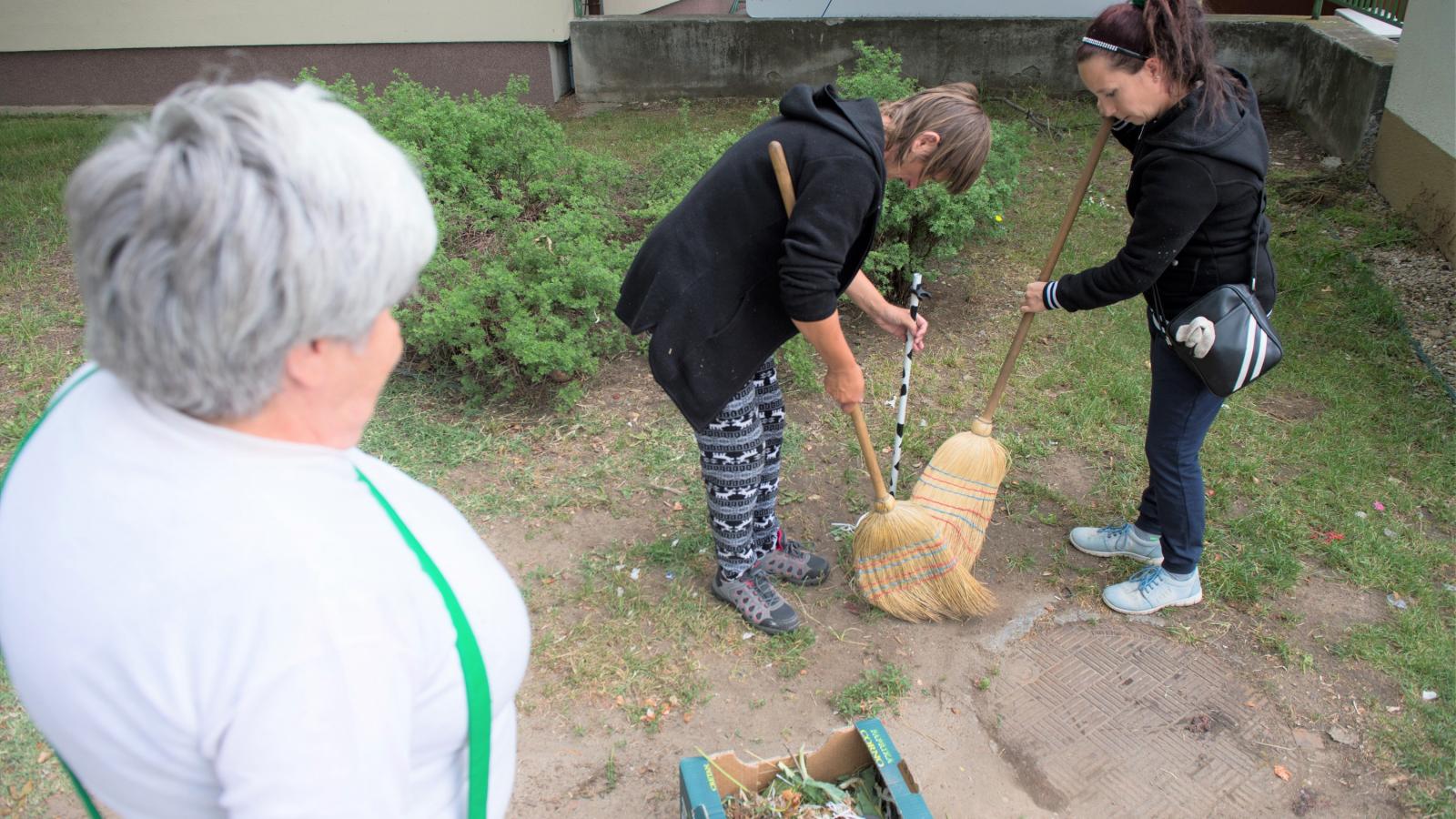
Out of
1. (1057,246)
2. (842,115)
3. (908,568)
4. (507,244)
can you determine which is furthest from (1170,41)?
(507,244)

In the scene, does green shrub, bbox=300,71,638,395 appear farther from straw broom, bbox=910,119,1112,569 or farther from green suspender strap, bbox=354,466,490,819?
green suspender strap, bbox=354,466,490,819

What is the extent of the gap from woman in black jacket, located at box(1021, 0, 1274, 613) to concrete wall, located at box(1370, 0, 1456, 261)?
3.76 metres

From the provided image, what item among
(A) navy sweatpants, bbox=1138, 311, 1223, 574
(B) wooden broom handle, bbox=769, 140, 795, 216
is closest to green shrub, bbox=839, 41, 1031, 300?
(A) navy sweatpants, bbox=1138, 311, 1223, 574

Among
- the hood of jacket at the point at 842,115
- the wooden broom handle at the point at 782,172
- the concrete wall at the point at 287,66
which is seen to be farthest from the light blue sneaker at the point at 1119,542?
the concrete wall at the point at 287,66

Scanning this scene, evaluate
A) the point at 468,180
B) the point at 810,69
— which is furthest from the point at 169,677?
the point at 810,69

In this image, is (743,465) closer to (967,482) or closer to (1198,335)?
(967,482)

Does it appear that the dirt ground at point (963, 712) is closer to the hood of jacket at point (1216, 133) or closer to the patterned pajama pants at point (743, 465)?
the patterned pajama pants at point (743, 465)

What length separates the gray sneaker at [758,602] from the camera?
118 inches

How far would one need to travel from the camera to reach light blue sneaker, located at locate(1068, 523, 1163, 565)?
3.31 meters

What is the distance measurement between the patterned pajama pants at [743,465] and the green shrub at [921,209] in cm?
196

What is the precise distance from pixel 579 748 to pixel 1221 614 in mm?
2197

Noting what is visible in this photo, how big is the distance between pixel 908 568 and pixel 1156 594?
0.87m

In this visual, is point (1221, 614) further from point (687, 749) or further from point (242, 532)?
point (242, 532)

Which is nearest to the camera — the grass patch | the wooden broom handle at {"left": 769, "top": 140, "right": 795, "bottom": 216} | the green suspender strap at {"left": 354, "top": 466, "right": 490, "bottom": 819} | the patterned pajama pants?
the green suspender strap at {"left": 354, "top": 466, "right": 490, "bottom": 819}
